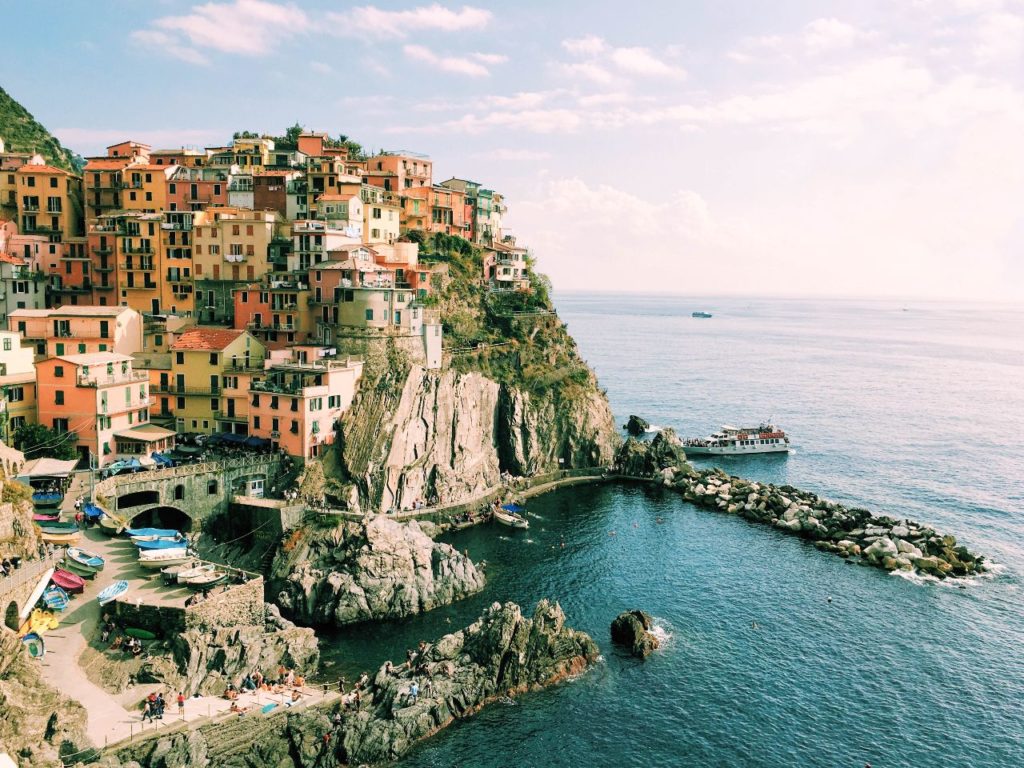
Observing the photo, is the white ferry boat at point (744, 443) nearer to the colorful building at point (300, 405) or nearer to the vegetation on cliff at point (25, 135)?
the colorful building at point (300, 405)

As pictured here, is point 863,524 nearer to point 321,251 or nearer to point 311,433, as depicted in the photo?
point 311,433

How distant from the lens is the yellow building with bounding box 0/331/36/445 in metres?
68.5

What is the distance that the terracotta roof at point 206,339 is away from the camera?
78.1m

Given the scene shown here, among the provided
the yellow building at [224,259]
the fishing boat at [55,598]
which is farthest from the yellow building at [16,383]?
the fishing boat at [55,598]

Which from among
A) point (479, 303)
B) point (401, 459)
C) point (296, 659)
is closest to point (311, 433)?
point (401, 459)

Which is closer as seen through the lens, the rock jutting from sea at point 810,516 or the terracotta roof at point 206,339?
the rock jutting from sea at point 810,516

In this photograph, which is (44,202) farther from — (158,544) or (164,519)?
(158,544)

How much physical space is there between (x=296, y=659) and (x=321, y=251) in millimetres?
49949

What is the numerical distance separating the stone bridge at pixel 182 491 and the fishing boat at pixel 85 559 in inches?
319

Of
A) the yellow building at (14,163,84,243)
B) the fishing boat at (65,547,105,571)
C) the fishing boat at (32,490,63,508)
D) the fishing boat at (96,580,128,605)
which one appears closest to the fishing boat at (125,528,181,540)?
the fishing boat at (65,547,105,571)

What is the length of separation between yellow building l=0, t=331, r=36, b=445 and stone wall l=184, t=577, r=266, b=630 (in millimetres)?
30593

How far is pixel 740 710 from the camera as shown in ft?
165

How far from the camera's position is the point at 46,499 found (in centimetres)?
5956

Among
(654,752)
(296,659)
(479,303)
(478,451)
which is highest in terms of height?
(479,303)
